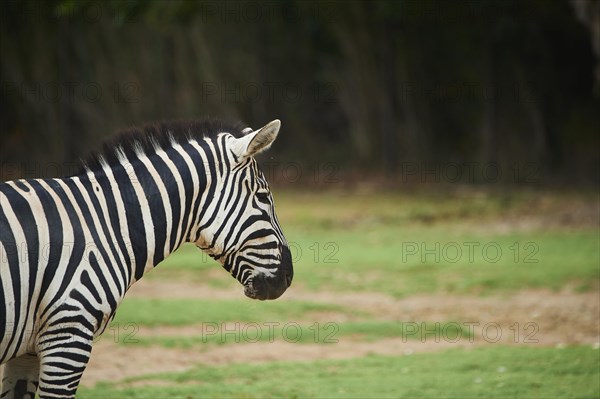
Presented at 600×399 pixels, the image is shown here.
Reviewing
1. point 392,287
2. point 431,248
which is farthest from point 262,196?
point 431,248

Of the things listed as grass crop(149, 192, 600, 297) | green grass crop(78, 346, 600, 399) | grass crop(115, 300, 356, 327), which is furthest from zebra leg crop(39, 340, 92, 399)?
grass crop(149, 192, 600, 297)

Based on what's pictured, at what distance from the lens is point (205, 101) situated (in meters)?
30.3

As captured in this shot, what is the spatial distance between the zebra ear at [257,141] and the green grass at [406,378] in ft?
9.07

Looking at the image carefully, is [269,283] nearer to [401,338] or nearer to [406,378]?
[406,378]

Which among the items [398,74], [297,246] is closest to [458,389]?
[297,246]

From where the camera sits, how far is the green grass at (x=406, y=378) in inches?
294

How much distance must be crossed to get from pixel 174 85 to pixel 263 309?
19828 millimetres

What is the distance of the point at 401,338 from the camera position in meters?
10.0

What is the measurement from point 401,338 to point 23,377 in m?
5.60

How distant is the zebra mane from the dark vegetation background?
46.2 feet

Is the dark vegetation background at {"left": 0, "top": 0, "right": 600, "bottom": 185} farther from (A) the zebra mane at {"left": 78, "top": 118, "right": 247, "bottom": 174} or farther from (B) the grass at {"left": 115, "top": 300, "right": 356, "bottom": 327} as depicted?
(A) the zebra mane at {"left": 78, "top": 118, "right": 247, "bottom": 174}

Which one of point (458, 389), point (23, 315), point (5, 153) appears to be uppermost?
point (5, 153)

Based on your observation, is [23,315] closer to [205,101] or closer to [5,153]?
[205,101]

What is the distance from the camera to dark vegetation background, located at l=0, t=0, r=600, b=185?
24547 mm
